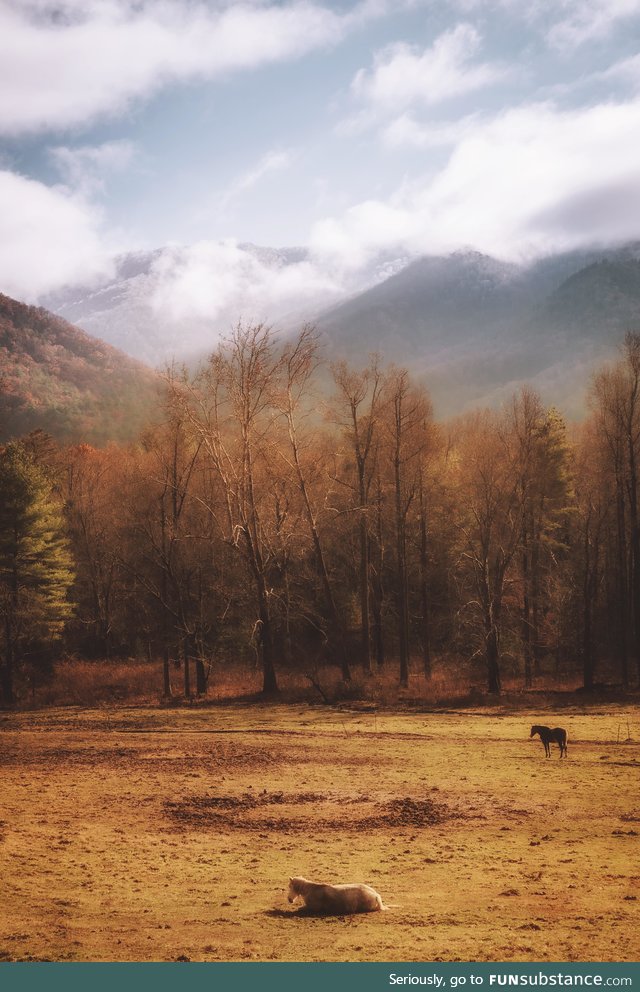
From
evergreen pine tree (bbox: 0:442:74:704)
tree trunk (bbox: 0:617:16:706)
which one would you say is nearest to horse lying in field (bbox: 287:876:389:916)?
evergreen pine tree (bbox: 0:442:74:704)

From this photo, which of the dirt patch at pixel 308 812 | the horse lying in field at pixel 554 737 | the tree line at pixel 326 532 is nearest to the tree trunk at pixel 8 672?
the tree line at pixel 326 532

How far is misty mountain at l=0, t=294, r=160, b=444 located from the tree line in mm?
33744

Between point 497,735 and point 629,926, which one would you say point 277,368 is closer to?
point 497,735

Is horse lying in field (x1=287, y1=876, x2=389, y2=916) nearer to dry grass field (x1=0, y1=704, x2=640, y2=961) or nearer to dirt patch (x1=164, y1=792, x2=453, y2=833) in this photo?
dry grass field (x1=0, y1=704, x2=640, y2=961)

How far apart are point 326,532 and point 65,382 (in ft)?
217

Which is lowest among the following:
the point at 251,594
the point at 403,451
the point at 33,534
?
the point at 251,594

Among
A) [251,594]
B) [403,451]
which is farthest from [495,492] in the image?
[251,594]

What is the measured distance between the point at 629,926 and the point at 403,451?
1195 inches

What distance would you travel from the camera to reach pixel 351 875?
10031 mm

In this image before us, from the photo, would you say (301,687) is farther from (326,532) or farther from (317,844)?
(317,844)

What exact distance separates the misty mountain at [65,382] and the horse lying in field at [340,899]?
7792 cm

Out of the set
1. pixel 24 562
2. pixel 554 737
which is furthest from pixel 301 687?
pixel 554 737

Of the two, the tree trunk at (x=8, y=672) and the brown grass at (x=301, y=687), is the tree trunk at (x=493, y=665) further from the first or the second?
the tree trunk at (x=8, y=672)

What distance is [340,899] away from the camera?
8.45 m
